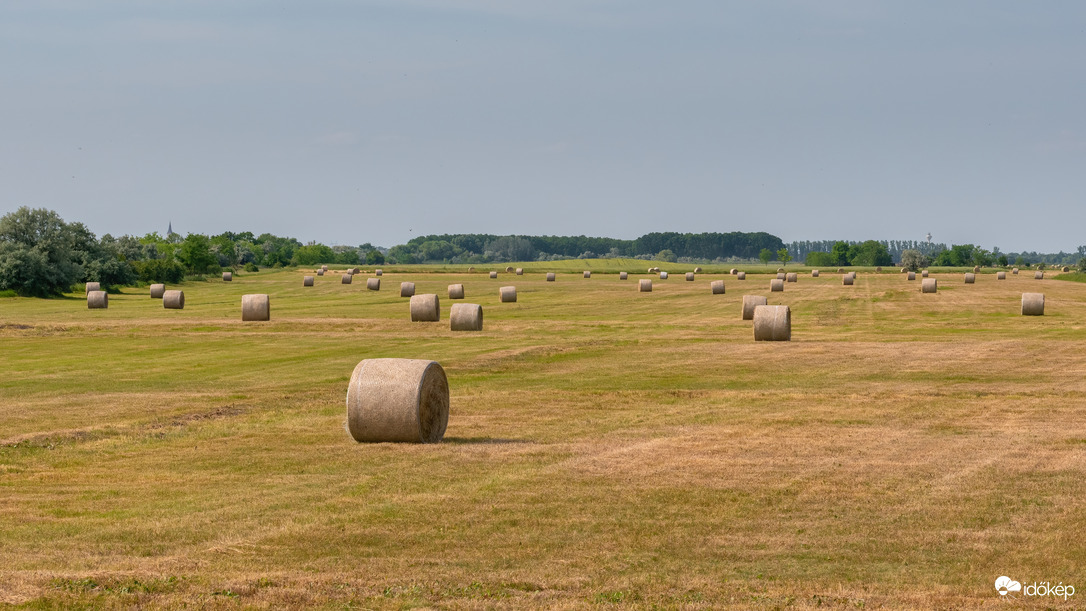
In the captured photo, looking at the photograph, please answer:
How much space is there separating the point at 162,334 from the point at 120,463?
30.6 m

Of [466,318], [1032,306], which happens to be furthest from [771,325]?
[1032,306]

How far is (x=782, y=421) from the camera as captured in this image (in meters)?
22.6

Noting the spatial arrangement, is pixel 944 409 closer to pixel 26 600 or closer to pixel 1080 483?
pixel 1080 483

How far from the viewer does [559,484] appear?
53.4ft

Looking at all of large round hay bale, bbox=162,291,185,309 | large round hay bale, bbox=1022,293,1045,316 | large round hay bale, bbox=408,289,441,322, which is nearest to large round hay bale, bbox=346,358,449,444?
large round hay bale, bbox=408,289,441,322

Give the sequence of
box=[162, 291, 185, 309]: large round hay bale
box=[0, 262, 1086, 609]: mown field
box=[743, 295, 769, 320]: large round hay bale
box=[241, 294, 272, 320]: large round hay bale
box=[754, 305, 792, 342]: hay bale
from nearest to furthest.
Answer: box=[0, 262, 1086, 609]: mown field → box=[754, 305, 792, 342]: hay bale → box=[241, 294, 272, 320]: large round hay bale → box=[743, 295, 769, 320]: large round hay bale → box=[162, 291, 185, 309]: large round hay bale

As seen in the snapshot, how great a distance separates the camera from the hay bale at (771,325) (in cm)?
4225

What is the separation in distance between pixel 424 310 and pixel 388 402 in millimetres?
33550

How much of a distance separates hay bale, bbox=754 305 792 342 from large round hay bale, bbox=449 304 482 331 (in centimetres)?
1090

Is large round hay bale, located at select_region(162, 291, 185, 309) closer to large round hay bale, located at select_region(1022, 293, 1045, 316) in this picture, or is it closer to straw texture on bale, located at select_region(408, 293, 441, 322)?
straw texture on bale, located at select_region(408, 293, 441, 322)

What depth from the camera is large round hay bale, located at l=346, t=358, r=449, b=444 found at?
19.1 meters

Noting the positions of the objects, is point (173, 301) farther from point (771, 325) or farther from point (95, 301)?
point (771, 325)

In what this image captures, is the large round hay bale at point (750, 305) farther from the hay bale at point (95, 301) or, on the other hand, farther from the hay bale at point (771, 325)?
the hay bale at point (95, 301)

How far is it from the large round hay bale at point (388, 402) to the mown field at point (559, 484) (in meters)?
0.31
